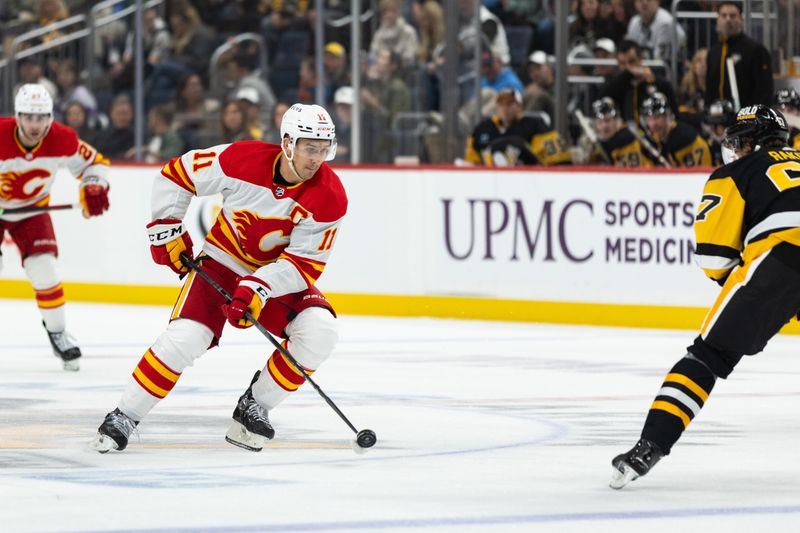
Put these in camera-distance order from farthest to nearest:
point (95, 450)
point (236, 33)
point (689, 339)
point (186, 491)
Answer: point (236, 33) < point (689, 339) < point (95, 450) < point (186, 491)

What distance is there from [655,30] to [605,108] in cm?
81

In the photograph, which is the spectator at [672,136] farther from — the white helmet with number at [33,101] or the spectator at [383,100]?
the white helmet with number at [33,101]

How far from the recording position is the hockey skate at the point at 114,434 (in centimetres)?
600

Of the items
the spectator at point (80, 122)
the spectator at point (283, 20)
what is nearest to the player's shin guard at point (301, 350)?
the spectator at point (283, 20)

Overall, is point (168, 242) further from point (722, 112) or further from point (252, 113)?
point (252, 113)

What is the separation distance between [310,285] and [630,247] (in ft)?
17.2

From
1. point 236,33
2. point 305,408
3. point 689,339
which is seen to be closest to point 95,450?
point 305,408

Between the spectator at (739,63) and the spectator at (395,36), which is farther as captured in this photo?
the spectator at (395,36)

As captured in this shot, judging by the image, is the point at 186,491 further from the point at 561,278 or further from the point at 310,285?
the point at 561,278

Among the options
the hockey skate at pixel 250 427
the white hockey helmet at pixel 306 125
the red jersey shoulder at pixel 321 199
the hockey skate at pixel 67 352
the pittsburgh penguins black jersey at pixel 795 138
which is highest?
the white hockey helmet at pixel 306 125

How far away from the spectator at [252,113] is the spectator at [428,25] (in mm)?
1544

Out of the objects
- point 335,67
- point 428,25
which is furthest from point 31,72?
point 428,25

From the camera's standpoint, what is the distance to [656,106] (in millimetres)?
11375

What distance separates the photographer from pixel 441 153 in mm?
12570
